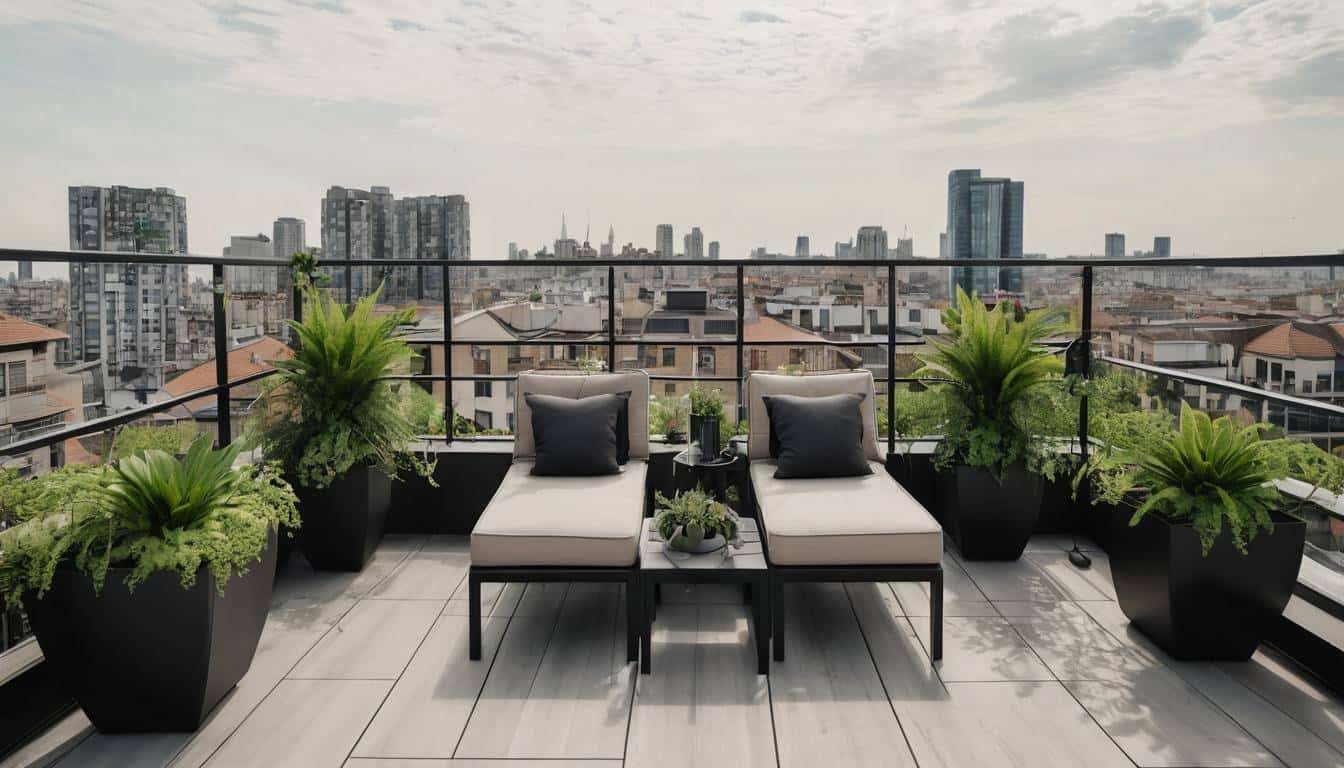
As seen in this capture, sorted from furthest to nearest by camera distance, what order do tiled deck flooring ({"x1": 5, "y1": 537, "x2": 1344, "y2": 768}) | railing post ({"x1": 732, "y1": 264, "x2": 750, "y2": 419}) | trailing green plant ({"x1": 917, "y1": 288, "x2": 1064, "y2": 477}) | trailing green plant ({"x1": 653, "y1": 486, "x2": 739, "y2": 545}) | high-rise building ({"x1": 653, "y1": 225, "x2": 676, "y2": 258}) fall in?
high-rise building ({"x1": 653, "y1": 225, "x2": 676, "y2": 258})
railing post ({"x1": 732, "y1": 264, "x2": 750, "y2": 419})
trailing green plant ({"x1": 917, "y1": 288, "x2": 1064, "y2": 477})
trailing green plant ({"x1": 653, "y1": 486, "x2": 739, "y2": 545})
tiled deck flooring ({"x1": 5, "y1": 537, "x2": 1344, "y2": 768})

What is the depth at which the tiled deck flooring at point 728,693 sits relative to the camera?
7.61 ft

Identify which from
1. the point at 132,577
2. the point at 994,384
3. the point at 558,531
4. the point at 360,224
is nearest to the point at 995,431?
the point at 994,384

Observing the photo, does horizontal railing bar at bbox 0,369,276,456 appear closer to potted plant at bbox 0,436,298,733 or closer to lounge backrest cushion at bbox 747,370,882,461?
potted plant at bbox 0,436,298,733

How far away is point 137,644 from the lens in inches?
89.7

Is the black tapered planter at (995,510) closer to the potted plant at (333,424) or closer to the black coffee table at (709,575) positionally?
the black coffee table at (709,575)

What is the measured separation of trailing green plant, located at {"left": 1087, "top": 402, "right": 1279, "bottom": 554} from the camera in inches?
106

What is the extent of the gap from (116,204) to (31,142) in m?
8.43

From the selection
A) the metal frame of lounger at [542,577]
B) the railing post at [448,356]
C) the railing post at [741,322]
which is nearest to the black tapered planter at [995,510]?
the railing post at [741,322]

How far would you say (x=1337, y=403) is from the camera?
9.20 feet

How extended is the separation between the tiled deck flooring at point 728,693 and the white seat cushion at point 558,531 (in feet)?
1.23

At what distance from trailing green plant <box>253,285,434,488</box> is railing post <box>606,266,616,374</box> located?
47.9 inches

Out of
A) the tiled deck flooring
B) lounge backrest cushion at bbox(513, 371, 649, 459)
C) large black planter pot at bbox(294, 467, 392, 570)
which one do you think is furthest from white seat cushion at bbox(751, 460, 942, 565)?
large black planter pot at bbox(294, 467, 392, 570)

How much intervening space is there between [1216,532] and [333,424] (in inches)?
145

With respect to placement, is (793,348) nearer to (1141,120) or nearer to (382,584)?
(382,584)
